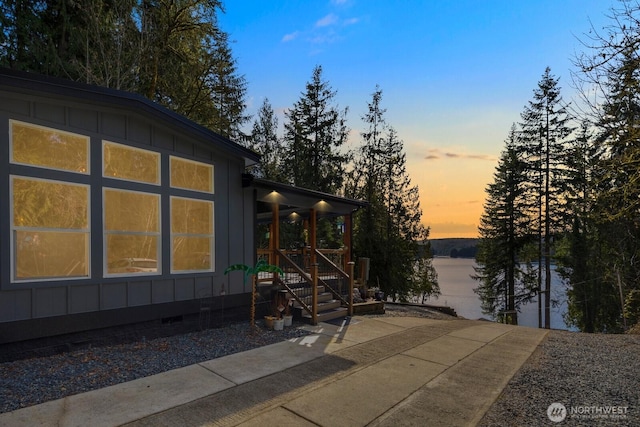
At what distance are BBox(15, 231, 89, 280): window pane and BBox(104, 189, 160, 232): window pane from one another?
0.50 metres

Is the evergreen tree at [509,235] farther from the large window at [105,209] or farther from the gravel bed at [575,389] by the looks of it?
the large window at [105,209]

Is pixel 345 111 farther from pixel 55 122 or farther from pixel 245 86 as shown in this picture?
pixel 55 122

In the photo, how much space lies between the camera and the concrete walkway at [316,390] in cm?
337

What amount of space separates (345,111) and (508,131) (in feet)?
41.3

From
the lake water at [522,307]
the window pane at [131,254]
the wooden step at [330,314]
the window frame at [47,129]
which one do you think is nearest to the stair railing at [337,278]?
the wooden step at [330,314]

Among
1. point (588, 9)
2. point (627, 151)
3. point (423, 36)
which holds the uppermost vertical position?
point (423, 36)

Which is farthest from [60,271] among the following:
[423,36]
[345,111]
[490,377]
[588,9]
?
[345,111]

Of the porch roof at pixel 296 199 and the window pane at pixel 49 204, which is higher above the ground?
the porch roof at pixel 296 199

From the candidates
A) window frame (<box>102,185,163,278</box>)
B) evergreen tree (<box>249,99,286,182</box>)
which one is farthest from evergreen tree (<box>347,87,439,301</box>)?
window frame (<box>102,185,163,278</box>)

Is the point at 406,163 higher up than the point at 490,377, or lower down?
higher up

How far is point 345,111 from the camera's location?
963 inches

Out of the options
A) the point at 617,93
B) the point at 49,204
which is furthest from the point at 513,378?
the point at 49,204

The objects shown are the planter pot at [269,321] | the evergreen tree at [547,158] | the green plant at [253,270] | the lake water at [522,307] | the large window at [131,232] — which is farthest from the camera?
the lake water at [522,307]

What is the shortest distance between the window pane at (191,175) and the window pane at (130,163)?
35 centimetres
